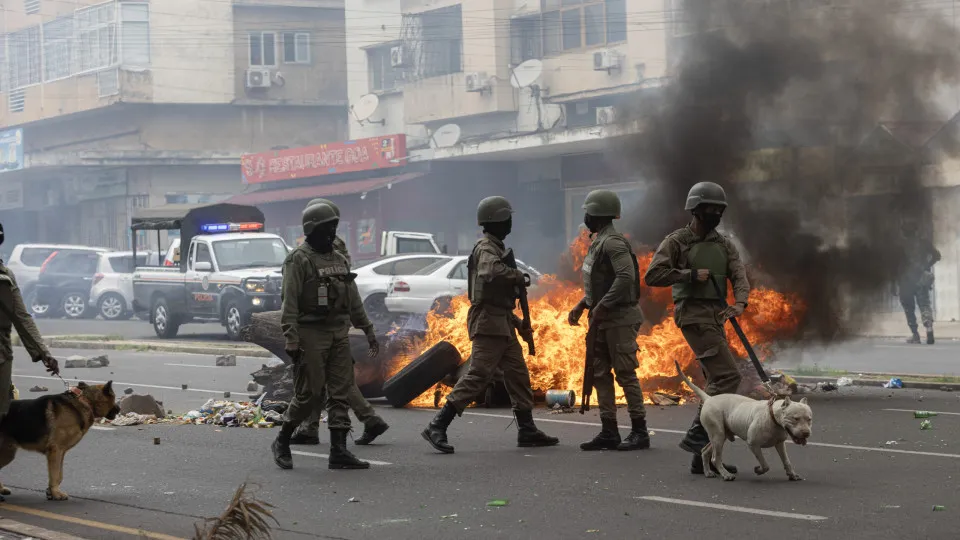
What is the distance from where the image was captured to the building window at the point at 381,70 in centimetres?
4487

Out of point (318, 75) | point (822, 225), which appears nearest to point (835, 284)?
point (822, 225)

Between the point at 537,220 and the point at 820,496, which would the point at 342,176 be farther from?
the point at 820,496

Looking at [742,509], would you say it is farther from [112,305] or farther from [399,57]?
[399,57]

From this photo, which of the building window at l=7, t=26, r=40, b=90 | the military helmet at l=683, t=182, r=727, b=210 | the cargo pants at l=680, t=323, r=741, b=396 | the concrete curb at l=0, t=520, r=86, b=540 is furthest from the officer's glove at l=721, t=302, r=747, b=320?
the building window at l=7, t=26, r=40, b=90

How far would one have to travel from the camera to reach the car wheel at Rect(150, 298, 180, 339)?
84.5 feet

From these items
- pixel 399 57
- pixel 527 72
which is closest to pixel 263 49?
pixel 399 57

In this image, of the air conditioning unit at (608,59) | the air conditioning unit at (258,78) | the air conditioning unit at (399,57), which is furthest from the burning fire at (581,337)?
the air conditioning unit at (258,78)

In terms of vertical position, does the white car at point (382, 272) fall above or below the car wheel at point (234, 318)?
above

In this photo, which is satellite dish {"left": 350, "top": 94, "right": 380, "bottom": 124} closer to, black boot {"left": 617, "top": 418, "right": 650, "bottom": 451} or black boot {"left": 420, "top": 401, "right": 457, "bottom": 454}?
black boot {"left": 420, "top": 401, "right": 457, "bottom": 454}

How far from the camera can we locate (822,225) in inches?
550

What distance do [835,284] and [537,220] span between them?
2434cm

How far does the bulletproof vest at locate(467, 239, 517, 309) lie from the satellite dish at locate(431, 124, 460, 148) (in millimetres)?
30101

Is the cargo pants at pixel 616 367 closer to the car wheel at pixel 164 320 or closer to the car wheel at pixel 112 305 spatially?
the car wheel at pixel 164 320

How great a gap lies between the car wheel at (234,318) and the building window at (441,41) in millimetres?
18610
